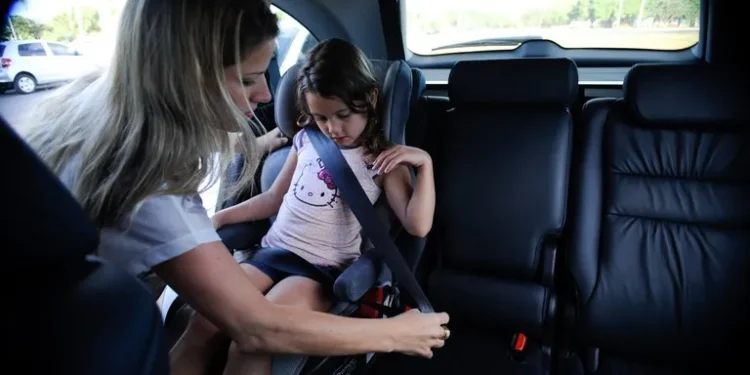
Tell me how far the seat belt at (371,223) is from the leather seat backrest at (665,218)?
0.63 m

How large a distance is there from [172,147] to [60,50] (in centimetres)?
96

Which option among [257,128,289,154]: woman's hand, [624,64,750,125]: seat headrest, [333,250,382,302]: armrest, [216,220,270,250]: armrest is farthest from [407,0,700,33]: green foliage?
A: [333,250,382,302]: armrest

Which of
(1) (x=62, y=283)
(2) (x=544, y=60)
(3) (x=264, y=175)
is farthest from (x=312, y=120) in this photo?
(1) (x=62, y=283)

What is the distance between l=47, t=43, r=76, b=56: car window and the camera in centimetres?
159

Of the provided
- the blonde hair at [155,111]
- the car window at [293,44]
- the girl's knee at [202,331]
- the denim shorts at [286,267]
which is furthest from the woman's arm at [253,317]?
the car window at [293,44]

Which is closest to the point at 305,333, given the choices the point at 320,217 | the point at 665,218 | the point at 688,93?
the point at 320,217

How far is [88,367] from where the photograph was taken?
0.52 meters

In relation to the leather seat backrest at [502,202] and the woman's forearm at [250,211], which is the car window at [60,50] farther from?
the leather seat backrest at [502,202]

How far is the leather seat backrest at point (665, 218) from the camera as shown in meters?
1.68

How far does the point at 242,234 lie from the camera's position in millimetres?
1838

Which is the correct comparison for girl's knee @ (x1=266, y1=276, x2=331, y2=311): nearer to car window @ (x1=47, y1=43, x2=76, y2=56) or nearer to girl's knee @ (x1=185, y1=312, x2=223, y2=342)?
girl's knee @ (x1=185, y1=312, x2=223, y2=342)

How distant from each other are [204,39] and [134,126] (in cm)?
22

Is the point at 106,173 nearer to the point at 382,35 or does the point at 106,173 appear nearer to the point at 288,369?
the point at 288,369

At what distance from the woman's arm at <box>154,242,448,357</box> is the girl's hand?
1.94ft
